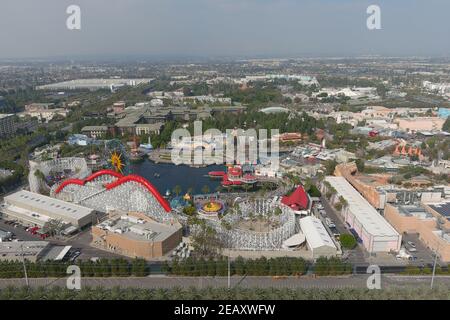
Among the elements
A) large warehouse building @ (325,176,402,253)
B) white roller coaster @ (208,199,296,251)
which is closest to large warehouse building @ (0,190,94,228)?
white roller coaster @ (208,199,296,251)

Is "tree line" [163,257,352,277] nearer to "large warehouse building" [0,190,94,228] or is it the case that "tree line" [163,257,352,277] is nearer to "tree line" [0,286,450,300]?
"tree line" [0,286,450,300]

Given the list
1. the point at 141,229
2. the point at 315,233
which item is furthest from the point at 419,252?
the point at 141,229

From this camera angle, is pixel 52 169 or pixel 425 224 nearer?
pixel 425 224

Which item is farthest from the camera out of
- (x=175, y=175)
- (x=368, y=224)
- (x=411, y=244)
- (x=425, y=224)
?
(x=175, y=175)

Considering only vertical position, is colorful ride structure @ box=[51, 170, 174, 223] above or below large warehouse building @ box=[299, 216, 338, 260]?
above

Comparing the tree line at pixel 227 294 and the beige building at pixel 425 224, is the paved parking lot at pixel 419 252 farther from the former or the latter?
the tree line at pixel 227 294

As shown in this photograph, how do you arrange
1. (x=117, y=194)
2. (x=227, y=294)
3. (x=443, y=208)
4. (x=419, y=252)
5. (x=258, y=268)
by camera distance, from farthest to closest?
(x=117, y=194), (x=443, y=208), (x=419, y=252), (x=258, y=268), (x=227, y=294)

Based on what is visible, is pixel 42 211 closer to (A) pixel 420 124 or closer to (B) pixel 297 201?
(B) pixel 297 201
